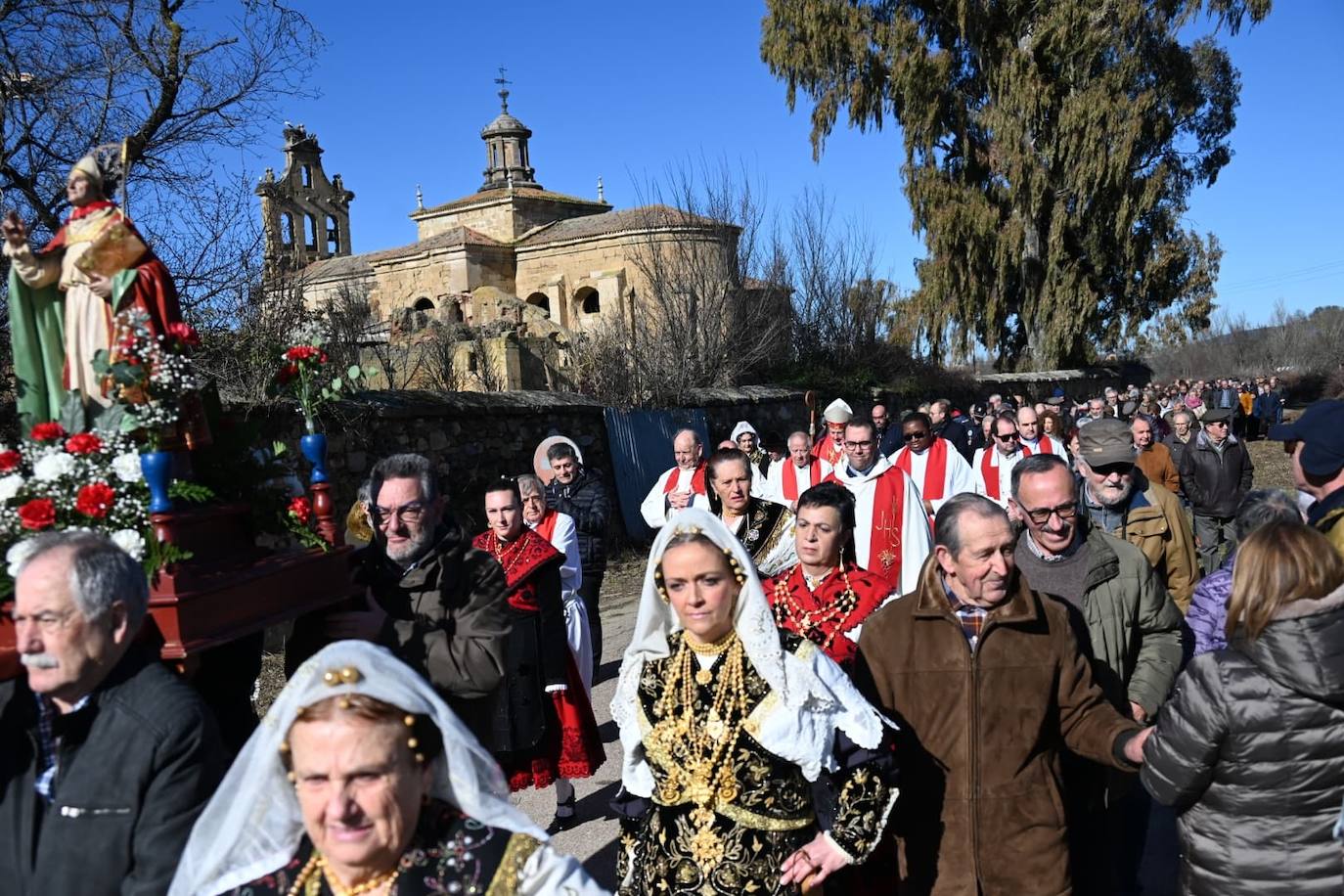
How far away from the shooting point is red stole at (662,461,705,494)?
739cm

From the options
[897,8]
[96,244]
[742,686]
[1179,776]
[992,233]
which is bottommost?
[1179,776]

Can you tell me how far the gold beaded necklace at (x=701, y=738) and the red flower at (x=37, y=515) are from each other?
5.41 feet

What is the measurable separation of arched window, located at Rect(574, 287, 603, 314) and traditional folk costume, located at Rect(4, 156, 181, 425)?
116 ft

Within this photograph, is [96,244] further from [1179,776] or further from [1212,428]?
[1212,428]

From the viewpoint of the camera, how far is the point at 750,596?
3031 mm

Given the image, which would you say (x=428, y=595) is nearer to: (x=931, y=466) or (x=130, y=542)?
(x=130, y=542)

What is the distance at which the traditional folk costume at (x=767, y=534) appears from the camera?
553 cm

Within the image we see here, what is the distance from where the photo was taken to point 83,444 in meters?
2.76

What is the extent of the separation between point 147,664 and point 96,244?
1.18 meters

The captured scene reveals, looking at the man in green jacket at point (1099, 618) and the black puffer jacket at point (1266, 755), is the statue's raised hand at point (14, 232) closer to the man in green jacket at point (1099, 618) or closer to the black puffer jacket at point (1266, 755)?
the black puffer jacket at point (1266, 755)

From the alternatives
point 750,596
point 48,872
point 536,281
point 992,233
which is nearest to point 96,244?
point 48,872

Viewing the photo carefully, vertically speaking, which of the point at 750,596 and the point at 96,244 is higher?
the point at 96,244

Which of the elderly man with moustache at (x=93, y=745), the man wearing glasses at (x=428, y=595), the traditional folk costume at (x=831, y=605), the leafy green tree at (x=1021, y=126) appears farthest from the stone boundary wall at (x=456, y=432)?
the leafy green tree at (x=1021, y=126)

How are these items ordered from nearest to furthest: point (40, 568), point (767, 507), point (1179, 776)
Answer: point (40, 568) → point (1179, 776) → point (767, 507)
